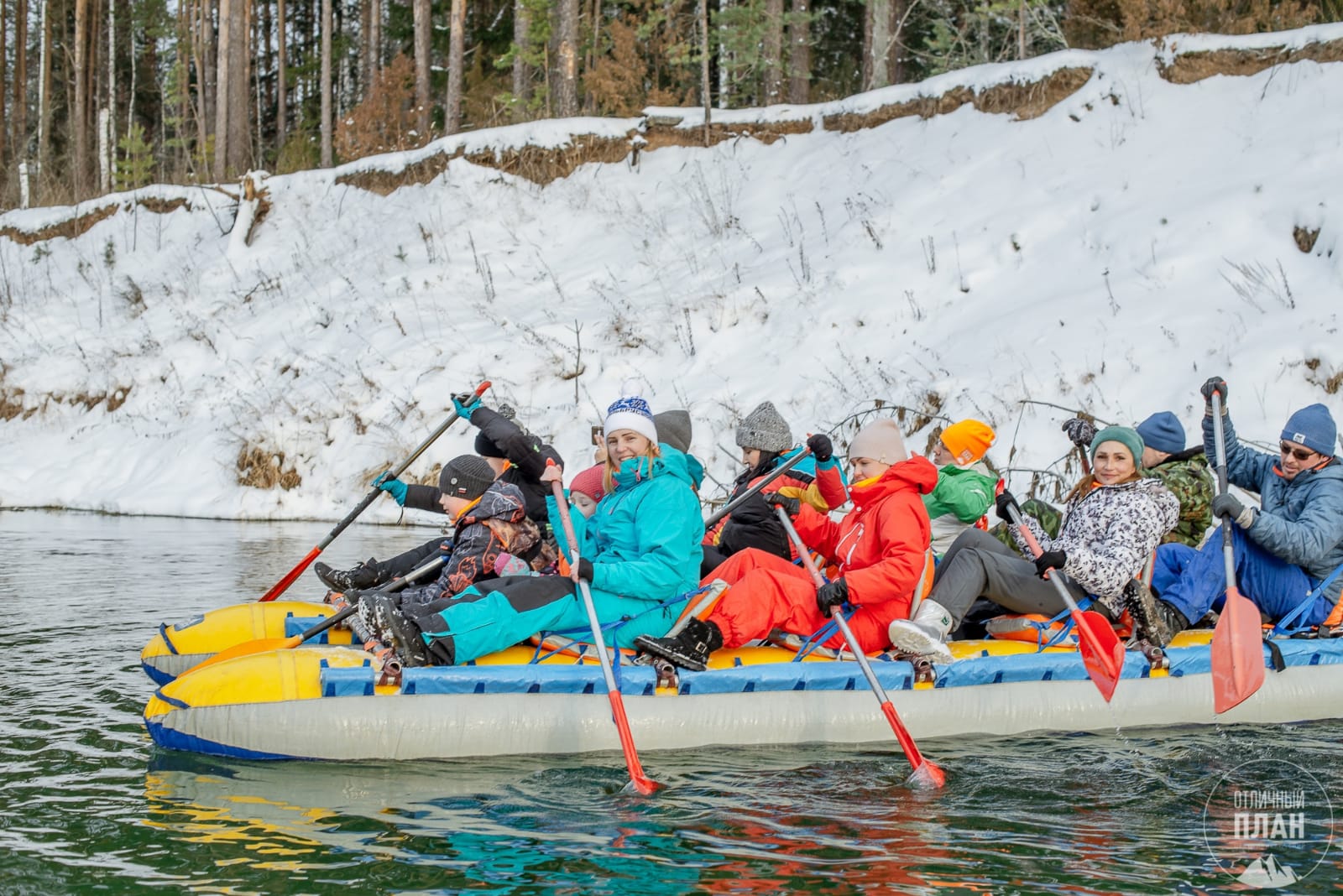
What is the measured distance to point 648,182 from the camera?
19.8m

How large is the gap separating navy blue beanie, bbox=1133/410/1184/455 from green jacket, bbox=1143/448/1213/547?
16cm

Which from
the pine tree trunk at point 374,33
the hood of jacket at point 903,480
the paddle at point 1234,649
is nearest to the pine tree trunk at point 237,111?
the pine tree trunk at point 374,33

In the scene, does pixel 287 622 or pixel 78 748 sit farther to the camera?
pixel 287 622

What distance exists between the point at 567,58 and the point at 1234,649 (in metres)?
16.7

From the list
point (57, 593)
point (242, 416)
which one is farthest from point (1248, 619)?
point (242, 416)

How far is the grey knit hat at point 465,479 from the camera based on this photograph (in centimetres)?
725

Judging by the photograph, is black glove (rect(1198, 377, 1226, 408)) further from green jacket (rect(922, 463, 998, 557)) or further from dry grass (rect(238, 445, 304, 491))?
dry grass (rect(238, 445, 304, 491))

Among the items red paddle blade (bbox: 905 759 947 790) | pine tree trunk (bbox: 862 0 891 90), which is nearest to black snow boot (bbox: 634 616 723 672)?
red paddle blade (bbox: 905 759 947 790)

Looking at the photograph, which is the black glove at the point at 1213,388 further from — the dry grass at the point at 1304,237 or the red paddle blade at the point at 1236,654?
the dry grass at the point at 1304,237

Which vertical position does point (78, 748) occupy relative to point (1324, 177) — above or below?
below

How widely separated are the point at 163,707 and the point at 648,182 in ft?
49.2

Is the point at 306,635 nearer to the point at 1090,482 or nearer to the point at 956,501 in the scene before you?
the point at 956,501

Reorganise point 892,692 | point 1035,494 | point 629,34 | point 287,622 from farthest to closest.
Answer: point 629,34, point 1035,494, point 287,622, point 892,692

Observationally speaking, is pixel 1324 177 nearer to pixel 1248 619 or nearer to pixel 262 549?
pixel 1248 619
